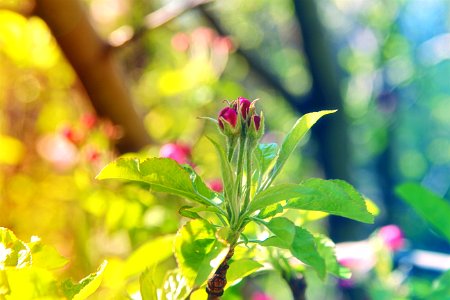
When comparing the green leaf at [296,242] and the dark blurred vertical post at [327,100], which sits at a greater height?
the green leaf at [296,242]

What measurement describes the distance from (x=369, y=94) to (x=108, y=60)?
4.93 feet

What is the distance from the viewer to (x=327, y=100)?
2023mm

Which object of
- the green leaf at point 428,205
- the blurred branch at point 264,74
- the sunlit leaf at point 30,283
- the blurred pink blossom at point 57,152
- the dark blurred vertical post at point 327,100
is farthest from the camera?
the blurred branch at point 264,74

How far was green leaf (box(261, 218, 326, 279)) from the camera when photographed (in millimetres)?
414

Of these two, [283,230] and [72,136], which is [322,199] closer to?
[283,230]

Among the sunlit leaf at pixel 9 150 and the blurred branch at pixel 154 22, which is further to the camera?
the sunlit leaf at pixel 9 150

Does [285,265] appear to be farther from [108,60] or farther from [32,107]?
[32,107]

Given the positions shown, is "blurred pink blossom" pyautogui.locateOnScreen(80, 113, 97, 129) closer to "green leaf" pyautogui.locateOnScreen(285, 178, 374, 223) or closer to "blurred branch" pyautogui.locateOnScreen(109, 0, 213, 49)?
"blurred branch" pyautogui.locateOnScreen(109, 0, 213, 49)

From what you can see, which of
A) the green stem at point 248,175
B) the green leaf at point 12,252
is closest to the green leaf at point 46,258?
the green leaf at point 12,252

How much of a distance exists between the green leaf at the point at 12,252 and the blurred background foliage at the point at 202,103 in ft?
0.79

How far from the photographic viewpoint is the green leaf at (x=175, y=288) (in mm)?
470

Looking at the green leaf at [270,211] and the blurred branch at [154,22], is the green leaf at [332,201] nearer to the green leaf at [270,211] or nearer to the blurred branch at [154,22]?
the green leaf at [270,211]

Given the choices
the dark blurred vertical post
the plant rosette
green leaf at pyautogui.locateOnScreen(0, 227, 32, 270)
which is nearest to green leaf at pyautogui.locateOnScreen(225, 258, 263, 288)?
the plant rosette

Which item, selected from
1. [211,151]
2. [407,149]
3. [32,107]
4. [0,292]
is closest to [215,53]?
[211,151]
